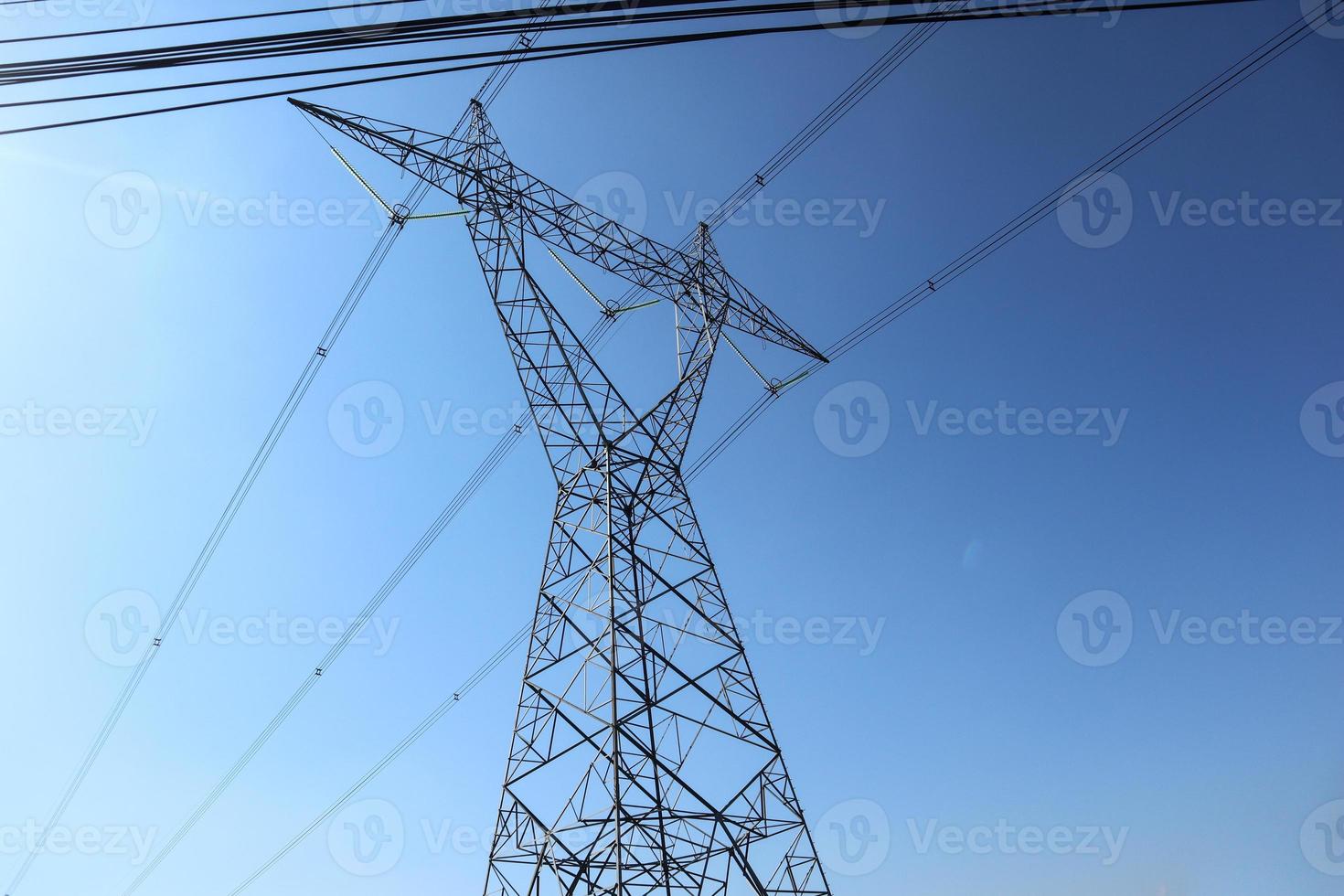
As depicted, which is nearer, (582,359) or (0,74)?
(0,74)

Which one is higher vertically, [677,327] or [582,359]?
[677,327]

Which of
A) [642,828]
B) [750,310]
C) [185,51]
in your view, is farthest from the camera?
[750,310]

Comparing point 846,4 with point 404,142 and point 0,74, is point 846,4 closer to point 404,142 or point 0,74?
point 0,74

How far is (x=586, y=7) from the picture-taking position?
9414 mm

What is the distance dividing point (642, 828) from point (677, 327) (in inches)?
476

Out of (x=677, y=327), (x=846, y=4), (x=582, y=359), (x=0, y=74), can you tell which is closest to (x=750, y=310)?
(x=677, y=327)

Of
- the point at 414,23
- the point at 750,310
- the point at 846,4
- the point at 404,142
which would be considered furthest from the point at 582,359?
the point at 846,4

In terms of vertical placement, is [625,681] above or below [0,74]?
below

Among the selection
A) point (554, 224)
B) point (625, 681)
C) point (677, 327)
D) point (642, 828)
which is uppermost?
point (554, 224)

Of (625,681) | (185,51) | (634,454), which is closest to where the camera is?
(185,51)

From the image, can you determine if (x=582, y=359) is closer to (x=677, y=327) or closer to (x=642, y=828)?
(x=677, y=327)

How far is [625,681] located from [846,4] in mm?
12320

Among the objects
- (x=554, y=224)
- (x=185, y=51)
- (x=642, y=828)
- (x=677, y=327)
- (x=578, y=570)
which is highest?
(x=554, y=224)

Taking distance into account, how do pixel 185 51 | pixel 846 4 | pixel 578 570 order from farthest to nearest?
1. pixel 578 570
2. pixel 185 51
3. pixel 846 4
